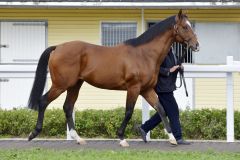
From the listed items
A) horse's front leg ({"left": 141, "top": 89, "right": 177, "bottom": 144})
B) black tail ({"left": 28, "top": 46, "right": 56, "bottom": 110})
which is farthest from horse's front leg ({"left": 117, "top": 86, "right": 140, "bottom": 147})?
black tail ({"left": 28, "top": 46, "right": 56, "bottom": 110})

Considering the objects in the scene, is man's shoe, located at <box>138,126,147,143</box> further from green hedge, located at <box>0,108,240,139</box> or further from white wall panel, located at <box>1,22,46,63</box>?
white wall panel, located at <box>1,22,46,63</box>

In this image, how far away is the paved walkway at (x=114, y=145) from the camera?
10375mm

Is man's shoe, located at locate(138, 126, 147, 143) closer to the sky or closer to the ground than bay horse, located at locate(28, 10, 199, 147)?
→ closer to the ground

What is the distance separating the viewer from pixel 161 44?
35.2ft

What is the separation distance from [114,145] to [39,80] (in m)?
1.74

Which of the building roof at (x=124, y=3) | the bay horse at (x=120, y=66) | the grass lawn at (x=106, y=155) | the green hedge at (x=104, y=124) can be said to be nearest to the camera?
the grass lawn at (x=106, y=155)

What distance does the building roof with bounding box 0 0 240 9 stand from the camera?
52.5 feet

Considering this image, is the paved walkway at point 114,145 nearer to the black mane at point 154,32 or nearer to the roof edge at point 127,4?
the black mane at point 154,32

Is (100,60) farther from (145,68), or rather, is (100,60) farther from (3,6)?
(3,6)

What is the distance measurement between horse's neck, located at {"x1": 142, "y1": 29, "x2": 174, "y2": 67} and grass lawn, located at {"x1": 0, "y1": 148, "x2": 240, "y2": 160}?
1.80 m

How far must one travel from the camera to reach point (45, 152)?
973 cm

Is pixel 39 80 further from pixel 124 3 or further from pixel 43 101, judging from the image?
pixel 124 3

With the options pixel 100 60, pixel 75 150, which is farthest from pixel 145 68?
pixel 75 150

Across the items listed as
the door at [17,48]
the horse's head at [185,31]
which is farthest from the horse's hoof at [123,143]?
the door at [17,48]
